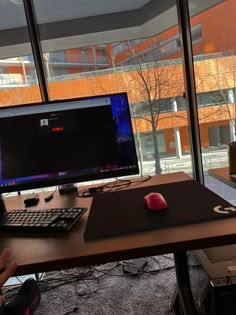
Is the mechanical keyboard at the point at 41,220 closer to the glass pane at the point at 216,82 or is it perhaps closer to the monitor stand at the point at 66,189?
the monitor stand at the point at 66,189

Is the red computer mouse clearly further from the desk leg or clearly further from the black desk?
the desk leg

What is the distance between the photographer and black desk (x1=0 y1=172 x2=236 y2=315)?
802mm

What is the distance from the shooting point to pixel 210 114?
244 centimetres

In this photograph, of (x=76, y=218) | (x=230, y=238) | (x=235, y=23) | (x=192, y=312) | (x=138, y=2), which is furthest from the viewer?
(x=138, y=2)

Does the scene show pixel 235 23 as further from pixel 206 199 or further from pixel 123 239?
pixel 123 239

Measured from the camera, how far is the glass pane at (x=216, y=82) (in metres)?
2.29

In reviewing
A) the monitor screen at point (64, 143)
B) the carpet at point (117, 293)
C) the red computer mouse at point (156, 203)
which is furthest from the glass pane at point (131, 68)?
the red computer mouse at point (156, 203)

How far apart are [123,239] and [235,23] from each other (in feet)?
6.97

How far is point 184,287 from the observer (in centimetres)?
131

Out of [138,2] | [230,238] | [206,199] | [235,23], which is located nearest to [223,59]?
[235,23]

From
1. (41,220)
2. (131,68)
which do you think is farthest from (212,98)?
(41,220)

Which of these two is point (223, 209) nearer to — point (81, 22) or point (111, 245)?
point (111, 245)

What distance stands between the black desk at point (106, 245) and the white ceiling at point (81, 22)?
193 centimetres

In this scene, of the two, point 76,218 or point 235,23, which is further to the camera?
point 235,23
